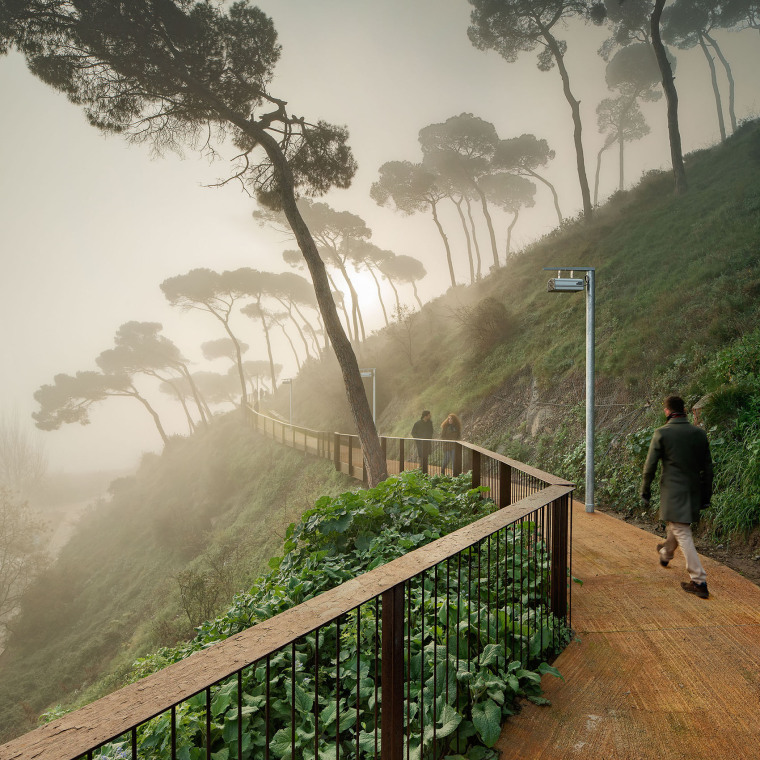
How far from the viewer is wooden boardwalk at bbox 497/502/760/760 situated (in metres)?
2.49

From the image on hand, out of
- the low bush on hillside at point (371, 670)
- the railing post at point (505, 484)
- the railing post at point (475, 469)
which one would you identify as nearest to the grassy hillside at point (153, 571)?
the railing post at point (475, 469)

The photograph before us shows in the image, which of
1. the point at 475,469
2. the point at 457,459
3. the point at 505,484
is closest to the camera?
the point at 505,484

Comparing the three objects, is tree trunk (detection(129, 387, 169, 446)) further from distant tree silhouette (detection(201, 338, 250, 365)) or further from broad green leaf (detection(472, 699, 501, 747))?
broad green leaf (detection(472, 699, 501, 747))

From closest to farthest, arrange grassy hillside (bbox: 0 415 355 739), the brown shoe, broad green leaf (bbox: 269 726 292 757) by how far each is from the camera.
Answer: broad green leaf (bbox: 269 726 292 757) → the brown shoe → grassy hillside (bbox: 0 415 355 739)

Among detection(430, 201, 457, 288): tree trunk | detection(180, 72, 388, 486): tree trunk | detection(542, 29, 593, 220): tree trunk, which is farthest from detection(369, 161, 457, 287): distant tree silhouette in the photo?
detection(180, 72, 388, 486): tree trunk

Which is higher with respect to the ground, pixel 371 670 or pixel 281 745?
pixel 281 745

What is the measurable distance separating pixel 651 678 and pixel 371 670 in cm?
175

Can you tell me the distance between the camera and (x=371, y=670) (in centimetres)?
299

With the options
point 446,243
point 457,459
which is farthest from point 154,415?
point 457,459

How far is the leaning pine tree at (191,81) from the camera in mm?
9531

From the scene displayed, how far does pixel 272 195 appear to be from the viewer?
11.6 metres

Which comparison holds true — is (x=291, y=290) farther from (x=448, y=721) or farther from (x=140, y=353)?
(x=448, y=721)

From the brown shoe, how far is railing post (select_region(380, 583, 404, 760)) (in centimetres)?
373

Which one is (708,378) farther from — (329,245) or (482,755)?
(329,245)
